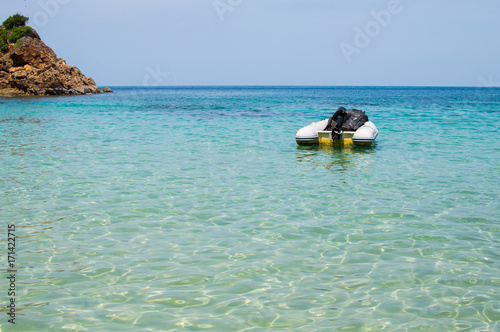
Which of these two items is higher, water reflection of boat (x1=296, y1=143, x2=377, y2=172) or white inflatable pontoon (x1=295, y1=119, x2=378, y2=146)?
white inflatable pontoon (x1=295, y1=119, x2=378, y2=146)

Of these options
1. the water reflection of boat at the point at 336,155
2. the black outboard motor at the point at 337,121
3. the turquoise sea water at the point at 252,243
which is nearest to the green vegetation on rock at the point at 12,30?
the turquoise sea water at the point at 252,243

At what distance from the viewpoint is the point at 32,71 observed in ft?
215

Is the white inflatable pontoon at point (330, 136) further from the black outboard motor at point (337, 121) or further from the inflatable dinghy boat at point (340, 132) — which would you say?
the black outboard motor at point (337, 121)

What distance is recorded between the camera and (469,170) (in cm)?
1164

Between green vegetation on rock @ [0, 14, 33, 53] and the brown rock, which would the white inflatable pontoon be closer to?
the brown rock

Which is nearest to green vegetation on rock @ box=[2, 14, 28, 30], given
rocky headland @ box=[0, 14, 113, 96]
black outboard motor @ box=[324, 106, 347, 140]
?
rocky headland @ box=[0, 14, 113, 96]

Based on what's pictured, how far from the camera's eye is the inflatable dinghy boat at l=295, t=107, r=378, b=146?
15438 mm

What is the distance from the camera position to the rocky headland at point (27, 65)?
6462cm

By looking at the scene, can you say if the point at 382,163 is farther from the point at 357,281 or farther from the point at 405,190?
the point at 357,281

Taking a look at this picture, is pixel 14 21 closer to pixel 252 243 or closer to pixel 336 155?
pixel 336 155

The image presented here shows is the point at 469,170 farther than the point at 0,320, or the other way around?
the point at 469,170

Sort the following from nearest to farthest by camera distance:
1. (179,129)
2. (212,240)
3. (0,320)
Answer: (0,320) → (212,240) → (179,129)

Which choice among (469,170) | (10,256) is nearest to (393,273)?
(10,256)

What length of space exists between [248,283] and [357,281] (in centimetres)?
126
